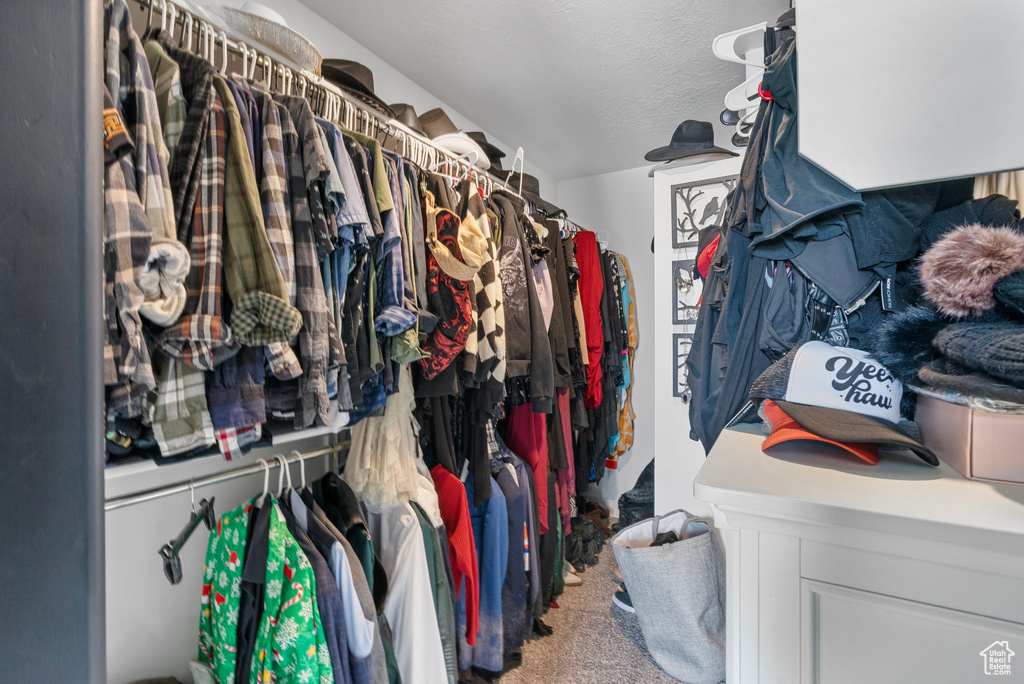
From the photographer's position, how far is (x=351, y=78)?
132 centimetres

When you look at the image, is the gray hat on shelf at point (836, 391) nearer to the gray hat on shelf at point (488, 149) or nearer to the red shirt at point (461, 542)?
the red shirt at point (461, 542)

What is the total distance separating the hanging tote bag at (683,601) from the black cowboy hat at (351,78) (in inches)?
65.6

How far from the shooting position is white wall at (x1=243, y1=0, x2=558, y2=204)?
154 cm

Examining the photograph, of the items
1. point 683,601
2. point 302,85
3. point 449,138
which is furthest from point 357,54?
point 683,601

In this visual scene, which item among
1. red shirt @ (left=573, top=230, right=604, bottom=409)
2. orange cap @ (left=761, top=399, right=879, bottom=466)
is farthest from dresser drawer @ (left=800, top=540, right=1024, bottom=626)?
red shirt @ (left=573, top=230, right=604, bottom=409)

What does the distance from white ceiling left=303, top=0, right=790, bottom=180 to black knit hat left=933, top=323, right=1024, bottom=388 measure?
4.91 ft

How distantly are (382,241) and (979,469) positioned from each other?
105 centimetres

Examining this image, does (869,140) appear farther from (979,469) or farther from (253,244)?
(253,244)

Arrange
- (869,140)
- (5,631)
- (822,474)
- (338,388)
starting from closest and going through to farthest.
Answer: (5,631)
(822,474)
(869,140)
(338,388)

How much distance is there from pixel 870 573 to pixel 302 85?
1.43m

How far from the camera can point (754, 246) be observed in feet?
2.70

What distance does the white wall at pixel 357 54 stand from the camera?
1541 mm

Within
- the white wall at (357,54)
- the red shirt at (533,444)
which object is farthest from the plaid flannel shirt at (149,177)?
the red shirt at (533,444)

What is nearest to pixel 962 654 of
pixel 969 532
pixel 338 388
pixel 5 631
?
pixel 969 532
